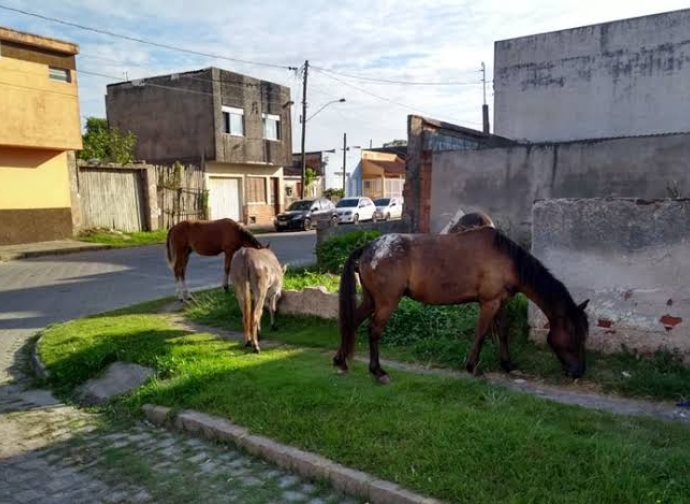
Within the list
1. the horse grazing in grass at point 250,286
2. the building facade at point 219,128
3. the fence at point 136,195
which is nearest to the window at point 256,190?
the building facade at point 219,128

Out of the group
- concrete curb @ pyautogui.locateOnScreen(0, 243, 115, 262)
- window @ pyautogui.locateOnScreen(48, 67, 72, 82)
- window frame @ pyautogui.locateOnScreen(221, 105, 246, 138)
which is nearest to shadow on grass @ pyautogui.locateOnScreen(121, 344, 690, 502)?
concrete curb @ pyautogui.locateOnScreen(0, 243, 115, 262)

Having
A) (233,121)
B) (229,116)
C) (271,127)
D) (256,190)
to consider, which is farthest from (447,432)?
(271,127)

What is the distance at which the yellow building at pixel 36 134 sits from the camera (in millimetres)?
17938

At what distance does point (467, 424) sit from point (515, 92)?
20.7 metres

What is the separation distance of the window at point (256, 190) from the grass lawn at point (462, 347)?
23.6 metres

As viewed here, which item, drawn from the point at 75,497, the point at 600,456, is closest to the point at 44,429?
the point at 75,497

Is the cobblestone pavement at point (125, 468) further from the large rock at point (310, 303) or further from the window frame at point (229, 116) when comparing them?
the window frame at point (229, 116)

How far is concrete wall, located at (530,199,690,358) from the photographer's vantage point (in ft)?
17.4

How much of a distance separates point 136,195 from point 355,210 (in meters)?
12.0

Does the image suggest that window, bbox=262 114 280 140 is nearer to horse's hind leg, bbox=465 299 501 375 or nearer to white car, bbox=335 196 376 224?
white car, bbox=335 196 376 224

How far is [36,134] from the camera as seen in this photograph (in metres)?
18.5

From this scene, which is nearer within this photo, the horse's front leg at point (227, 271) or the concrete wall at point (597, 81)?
the horse's front leg at point (227, 271)

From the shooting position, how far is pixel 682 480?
3146 millimetres

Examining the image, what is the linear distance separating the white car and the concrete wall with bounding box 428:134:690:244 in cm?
1860
